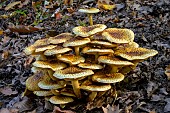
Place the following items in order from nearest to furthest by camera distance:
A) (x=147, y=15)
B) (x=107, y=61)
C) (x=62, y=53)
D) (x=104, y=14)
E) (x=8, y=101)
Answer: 1. (x=107, y=61)
2. (x=62, y=53)
3. (x=8, y=101)
4. (x=147, y=15)
5. (x=104, y=14)

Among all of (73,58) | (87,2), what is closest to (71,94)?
(73,58)

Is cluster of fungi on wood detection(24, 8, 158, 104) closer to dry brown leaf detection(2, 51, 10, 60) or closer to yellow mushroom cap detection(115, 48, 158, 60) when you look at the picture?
yellow mushroom cap detection(115, 48, 158, 60)

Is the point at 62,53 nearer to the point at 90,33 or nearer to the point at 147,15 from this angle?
the point at 90,33

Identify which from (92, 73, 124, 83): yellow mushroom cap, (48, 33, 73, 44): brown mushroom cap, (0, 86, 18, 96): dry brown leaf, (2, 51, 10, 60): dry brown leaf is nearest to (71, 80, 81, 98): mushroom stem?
(92, 73, 124, 83): yellow mushroom cap

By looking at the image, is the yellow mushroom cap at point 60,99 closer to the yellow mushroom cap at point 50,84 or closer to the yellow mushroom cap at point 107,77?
the yellow mushroom cap at point 50,84

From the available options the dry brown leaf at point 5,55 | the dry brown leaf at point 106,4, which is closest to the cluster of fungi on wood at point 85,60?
the dry brown leaf at point 5,55

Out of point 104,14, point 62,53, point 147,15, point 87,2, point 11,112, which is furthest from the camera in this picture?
point 87,2

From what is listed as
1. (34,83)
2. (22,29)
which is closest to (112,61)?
(34,83)
